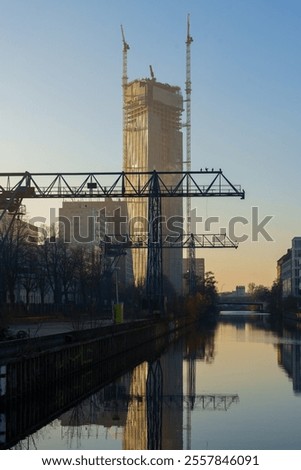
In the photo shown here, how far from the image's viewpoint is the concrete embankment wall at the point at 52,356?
24297 millimetres

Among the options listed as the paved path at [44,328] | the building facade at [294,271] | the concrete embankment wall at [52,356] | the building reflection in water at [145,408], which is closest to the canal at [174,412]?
the building reflection in water at [145,408]

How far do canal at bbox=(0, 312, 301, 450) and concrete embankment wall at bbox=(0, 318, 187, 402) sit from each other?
67 cm

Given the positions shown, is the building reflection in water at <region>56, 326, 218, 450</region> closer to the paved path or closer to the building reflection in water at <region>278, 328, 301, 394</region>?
the building reflection in water at <region>278, 328, 301, 394</region>

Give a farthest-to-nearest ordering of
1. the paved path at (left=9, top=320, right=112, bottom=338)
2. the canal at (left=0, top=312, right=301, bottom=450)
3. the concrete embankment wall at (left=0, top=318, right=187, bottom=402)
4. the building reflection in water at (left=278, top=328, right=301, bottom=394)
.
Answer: the paved path at (left=9, top=320, right=112, bottom=338) → the building reflection in water at (left=278, top=328, right=301, bottom=394) → the concrete embankment wall at (left=0, top=318, right=187, bottom=402) → the canal at (left=0, top=312, right=301, bottom=450)

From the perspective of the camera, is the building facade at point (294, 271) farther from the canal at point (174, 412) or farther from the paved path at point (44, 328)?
the canal at point (174, 412)

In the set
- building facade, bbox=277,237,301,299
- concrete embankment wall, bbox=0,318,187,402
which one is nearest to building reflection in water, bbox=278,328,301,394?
concrete embankment wall, bbox=0,318,187,402

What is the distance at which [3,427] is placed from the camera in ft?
70.4

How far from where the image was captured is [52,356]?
94.7 ft

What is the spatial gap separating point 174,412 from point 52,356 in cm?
569

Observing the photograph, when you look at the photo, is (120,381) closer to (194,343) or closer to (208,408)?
(208,408)

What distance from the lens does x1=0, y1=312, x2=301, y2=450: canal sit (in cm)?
2080

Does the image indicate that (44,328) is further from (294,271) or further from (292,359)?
(294,271)
